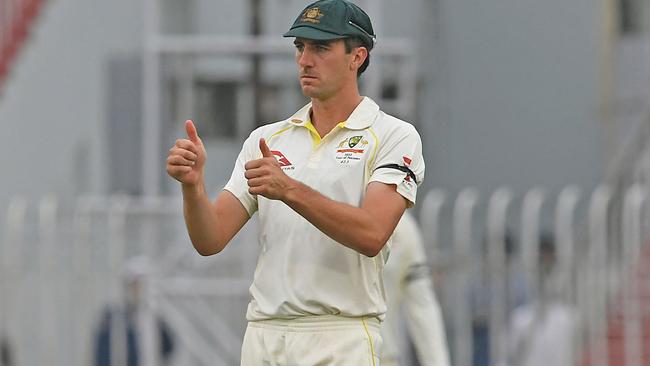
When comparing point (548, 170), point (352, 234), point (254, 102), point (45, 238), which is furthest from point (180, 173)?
point (548, 170)

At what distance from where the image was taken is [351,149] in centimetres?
552

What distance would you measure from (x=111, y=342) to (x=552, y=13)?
7909mm

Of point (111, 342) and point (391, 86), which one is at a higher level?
point (391, 86)

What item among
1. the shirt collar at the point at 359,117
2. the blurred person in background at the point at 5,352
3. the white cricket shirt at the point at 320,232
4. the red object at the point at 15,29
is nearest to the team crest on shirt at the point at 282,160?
the white cricket shirt at the point at 320,232

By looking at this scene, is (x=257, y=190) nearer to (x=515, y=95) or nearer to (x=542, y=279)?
(x=542, y=279)

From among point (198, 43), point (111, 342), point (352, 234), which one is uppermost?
point (198, 43)

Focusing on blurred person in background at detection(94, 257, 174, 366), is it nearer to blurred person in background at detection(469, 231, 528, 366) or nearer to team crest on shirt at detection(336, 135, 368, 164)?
blurred person in background at detection(469, 231, 528, 366)

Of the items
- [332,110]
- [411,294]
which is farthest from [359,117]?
[411,294]

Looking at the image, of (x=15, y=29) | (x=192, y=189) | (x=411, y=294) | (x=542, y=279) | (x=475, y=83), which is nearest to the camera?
(x=192, y=189)

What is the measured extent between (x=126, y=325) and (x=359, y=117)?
6091 mm

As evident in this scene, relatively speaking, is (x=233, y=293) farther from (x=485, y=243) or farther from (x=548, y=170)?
(x=548, y=170)

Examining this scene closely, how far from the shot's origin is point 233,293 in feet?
38.9

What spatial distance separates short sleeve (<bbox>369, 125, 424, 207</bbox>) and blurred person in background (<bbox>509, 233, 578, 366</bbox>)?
17.5ft

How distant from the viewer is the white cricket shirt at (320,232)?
5465mm
